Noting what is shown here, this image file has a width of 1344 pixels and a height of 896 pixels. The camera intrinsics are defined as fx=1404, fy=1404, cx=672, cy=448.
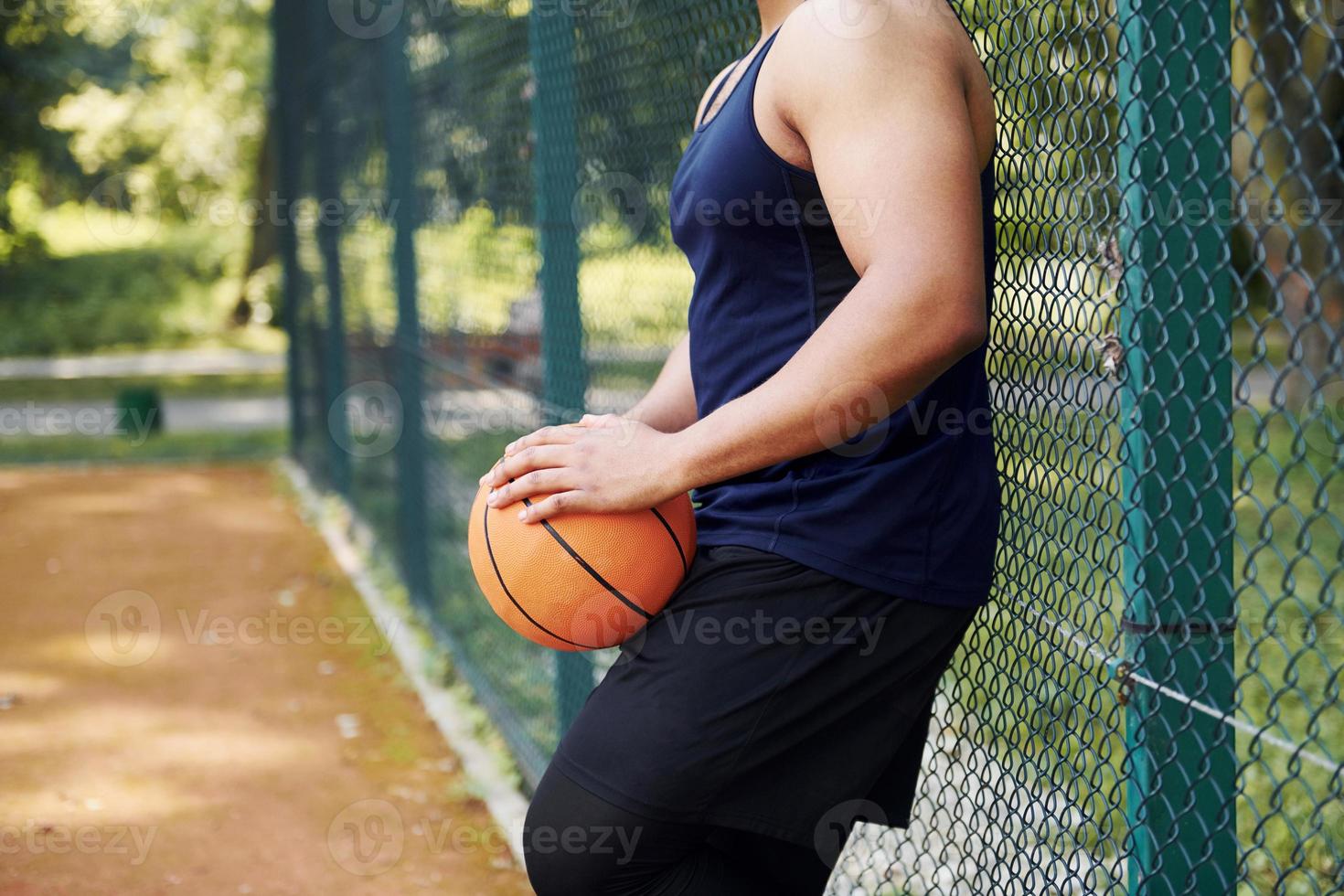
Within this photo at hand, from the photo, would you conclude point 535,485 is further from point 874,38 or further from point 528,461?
point 874,38

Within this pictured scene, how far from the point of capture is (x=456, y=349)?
615 cm

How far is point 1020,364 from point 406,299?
478 cm

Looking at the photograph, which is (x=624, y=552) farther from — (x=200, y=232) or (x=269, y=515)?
(x=200, y=232)

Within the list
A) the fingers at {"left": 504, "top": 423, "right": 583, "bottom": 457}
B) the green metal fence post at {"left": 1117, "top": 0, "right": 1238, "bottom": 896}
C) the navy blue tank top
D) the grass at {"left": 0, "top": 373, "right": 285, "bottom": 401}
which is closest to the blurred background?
the green metal fence post at {"left": 1117, "top": 0, "right": 1238, "bottom": 896}

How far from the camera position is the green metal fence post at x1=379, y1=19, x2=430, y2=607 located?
6480 mm

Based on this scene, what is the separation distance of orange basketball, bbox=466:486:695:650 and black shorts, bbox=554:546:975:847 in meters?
0.06

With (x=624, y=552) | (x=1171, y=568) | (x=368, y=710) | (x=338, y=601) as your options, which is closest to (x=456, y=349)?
(x=368, y=710)

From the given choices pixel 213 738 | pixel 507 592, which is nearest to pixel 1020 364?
pixel 507 592

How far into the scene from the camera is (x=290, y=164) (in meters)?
11.3

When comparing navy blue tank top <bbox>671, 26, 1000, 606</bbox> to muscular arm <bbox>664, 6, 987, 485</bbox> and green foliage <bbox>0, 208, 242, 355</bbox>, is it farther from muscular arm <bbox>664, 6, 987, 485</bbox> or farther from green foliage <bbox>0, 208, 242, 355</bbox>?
green foliage <bbox>0, 208, 242, 355</bbox>

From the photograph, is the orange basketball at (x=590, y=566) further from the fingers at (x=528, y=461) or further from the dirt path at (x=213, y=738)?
the dirt path at (x=213, y=738)

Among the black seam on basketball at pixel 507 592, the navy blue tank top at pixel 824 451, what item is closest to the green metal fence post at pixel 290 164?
the black seam on basketball at pixel 507 592

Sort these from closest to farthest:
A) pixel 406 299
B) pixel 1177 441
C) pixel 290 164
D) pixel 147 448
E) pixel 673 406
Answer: pixel 1177 441
pixel 673 406
pixel 406 299
pixel 290 164
pixel 147 448

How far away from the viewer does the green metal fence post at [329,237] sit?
899 cm
